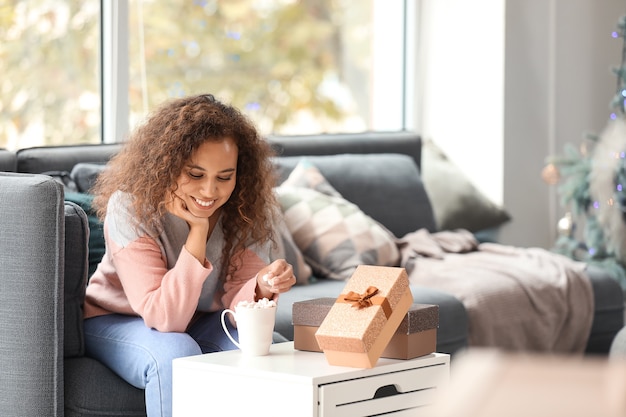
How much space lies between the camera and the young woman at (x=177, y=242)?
2.10 metres

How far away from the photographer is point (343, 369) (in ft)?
5.94

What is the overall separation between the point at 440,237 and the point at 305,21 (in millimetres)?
1296

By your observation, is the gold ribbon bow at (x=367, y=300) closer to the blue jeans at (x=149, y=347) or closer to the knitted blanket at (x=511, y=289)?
the blue jeans at (x=149, y=347)

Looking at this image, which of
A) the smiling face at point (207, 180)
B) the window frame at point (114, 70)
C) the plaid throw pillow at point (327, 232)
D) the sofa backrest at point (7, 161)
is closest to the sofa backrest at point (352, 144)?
the plaid throw pillow at point (327, 232)

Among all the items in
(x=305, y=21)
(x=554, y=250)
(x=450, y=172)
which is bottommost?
(x=554, y=250)

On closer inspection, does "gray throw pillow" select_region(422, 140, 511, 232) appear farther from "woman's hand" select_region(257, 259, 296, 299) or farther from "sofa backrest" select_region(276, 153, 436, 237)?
"woman's hand" select_region(257, 259, 296, 299)

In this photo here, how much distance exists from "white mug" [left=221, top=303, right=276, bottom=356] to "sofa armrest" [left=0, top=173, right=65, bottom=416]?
404 mm

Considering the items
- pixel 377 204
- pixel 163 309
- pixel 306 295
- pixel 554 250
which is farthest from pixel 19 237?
pixel 554 250

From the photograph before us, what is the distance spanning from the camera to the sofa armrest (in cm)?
207

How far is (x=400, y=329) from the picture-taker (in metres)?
1.92

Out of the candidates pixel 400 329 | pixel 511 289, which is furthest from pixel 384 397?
pixel 511 289

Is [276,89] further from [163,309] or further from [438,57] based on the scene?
[163,309]

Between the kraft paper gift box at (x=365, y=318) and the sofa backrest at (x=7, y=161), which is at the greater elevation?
the sofa backrest at (x=7, y=161)

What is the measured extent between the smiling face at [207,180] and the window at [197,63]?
978mm
